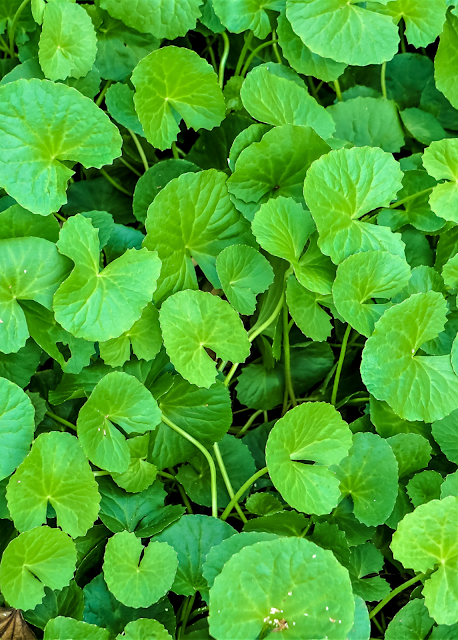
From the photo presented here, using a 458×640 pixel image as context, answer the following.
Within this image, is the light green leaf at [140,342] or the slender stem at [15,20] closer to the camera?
the light green leaf at [140,342]

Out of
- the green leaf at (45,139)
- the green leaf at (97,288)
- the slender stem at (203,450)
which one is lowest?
the slender stem at (203,450)

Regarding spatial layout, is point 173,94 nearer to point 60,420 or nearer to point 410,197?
point 410,197

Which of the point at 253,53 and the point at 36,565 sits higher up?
the point at 253,53

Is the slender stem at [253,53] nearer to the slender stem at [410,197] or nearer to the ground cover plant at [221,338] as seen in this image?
the ground cover plant at [221,338]

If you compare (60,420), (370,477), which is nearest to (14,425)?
(60,420)

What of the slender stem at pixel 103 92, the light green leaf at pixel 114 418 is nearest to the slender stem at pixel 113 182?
the slender stem at pixel 103 92

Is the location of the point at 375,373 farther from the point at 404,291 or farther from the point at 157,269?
the point at 157,269
